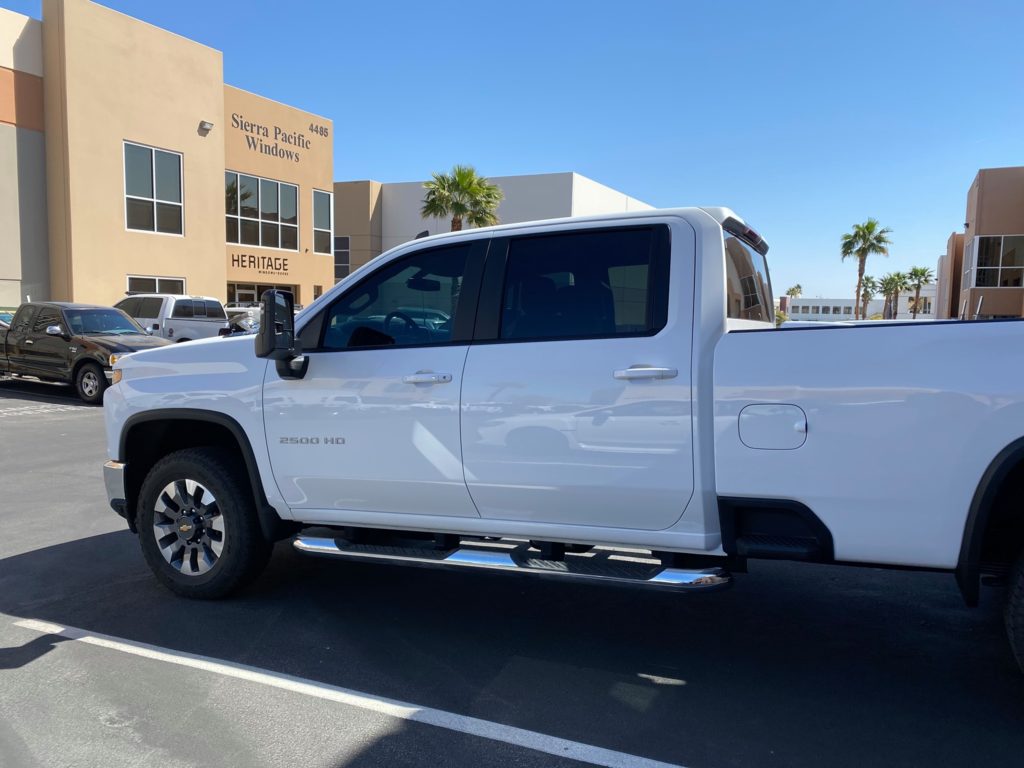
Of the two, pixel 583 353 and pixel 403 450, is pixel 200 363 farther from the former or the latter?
pixel 583 353

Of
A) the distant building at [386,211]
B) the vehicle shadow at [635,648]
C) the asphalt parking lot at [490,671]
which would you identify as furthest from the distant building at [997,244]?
the asphalt parking lot at [490,671]

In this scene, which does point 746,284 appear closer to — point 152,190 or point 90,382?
point 90,382

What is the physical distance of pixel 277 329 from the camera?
401cm

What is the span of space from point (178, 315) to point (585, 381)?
16.8 m

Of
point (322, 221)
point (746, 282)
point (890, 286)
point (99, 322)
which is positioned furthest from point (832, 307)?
point (746, 282)

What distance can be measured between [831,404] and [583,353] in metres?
1.08

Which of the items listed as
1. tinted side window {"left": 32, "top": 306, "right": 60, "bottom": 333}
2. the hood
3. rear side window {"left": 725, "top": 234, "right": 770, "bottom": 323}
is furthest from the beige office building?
rear side window {"left": 725, "top": 234, "right": 770, "bottom": 323}

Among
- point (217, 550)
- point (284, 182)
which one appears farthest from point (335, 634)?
point (284, 182)

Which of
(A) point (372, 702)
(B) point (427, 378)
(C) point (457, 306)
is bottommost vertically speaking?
(A) point (372, 702)

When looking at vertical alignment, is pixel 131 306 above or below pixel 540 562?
above

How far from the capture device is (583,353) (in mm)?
3629

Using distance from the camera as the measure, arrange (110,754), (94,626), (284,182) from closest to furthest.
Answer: (110,754)
(94,626)
(284,182)

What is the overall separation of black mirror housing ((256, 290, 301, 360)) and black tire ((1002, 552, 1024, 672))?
3328 millimetres

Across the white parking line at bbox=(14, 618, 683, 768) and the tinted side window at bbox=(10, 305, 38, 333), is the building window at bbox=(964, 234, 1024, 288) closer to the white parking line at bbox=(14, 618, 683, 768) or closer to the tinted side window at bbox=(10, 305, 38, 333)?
the tinted side window at bbox=(10, 305, 38, 333)
